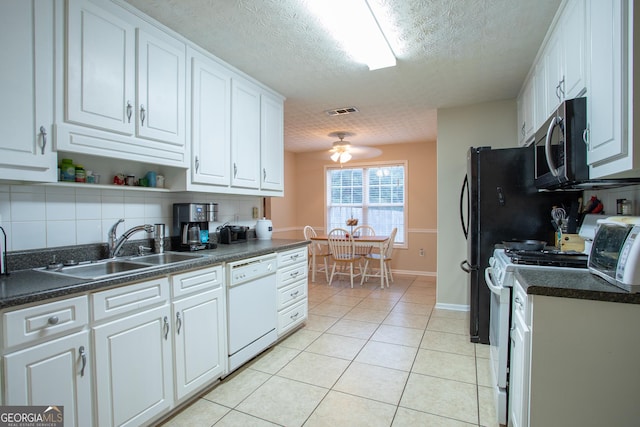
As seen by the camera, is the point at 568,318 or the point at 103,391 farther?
the point at 103,391

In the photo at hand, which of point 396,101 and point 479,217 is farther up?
point 396,101

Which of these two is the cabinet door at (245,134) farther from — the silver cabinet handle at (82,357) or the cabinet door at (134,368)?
the silver cabinet handle at (82,357)

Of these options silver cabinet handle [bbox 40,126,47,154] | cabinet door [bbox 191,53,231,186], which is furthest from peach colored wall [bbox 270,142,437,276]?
silver cabinet handle [bbox 40,126,47,154]

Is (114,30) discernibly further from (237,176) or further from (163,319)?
(163,319)

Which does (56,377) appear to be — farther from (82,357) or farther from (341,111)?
(341,111)

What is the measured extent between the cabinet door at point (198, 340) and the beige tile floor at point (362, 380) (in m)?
0.15

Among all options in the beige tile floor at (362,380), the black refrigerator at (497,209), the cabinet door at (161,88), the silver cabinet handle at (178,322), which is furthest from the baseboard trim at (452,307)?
the cabinet door at (161,88)

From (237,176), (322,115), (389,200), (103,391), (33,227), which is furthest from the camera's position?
(389,200)

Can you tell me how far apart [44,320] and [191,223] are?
1311mm

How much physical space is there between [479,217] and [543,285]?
63.4 inches

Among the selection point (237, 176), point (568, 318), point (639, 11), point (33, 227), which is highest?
point (639, 11)

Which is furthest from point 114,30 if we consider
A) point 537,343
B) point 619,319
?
point 619,319

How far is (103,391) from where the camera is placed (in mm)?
1464

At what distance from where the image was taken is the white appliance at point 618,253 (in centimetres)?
118
